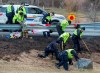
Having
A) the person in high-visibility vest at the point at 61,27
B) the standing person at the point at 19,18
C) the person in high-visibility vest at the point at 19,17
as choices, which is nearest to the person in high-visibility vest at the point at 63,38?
the person in high-visibility vest at the point at 61,27

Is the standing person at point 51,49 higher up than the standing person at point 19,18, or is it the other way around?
the standing person at point 19,18

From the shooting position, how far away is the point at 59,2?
62875mm

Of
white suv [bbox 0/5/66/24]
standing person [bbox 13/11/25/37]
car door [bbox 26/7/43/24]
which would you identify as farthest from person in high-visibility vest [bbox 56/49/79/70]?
car door [bbox 26/7/43/24]

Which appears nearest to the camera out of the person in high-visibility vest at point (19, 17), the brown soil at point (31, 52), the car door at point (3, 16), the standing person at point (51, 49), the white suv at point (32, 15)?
the brown soil at point (31, 52)

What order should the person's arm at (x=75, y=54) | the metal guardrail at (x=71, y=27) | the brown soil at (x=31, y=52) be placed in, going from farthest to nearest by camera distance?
the metal guardrail at (x=71, y=27) → the brown soil at (x=31, y=52) → the person's arm at (x=75, y=54)

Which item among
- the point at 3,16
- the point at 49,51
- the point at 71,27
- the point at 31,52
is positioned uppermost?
the point at 71,27

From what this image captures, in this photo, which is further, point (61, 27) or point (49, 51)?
point (61, 27)

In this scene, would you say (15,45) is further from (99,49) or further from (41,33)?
(99,49)

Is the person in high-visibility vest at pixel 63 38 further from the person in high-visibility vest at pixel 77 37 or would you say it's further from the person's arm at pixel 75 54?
the person's arm at pixel 75 54

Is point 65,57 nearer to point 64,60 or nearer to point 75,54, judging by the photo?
point 64,60

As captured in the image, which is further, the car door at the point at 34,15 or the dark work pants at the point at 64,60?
the car door at the point at 34,15

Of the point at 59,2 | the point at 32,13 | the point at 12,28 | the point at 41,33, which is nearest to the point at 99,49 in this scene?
the point at 41,33

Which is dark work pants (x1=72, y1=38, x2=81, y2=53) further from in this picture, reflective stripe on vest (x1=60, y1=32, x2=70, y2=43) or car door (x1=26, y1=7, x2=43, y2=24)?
car door (x1=26, y1=7, x2=43, y2=24)

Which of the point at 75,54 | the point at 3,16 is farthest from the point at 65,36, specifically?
the point at 3,16
